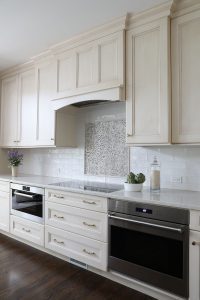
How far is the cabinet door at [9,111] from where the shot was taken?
3.63 m

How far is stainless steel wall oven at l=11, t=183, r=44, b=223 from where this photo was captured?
2.77m

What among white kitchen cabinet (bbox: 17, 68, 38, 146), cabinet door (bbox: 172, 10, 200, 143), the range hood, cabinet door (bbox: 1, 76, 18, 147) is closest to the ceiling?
cabinet door (bbox: 172, 10, 200, 143)

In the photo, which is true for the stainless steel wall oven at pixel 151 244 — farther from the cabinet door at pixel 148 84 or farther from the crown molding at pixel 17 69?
the crown molding at pixel 17 69

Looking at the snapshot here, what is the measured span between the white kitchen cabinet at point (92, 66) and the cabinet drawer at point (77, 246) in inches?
63.2

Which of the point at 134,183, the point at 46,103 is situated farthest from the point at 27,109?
the point at 134,183

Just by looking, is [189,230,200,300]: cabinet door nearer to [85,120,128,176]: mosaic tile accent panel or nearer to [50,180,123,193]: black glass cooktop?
[50,180,123,193]: black glass cooktop

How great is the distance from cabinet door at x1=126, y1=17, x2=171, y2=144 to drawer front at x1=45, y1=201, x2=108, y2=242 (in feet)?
2.79

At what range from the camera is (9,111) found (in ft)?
12.3

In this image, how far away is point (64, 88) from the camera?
2.82 m

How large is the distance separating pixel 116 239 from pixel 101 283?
0.47 meters

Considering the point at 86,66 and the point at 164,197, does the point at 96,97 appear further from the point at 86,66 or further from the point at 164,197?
the point at 164,197

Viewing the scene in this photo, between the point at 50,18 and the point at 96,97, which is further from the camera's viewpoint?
the point at 96,97

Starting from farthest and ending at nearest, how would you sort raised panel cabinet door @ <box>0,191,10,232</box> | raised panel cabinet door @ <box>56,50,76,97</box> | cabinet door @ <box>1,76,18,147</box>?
cabinet door @ <box>1,76,18,147</box> → raised panel cabinet door @ <box>0,191,10,232</box> → raised panel cabinet door @ <box>56,50,76,97</box>

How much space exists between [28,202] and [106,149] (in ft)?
4.01
